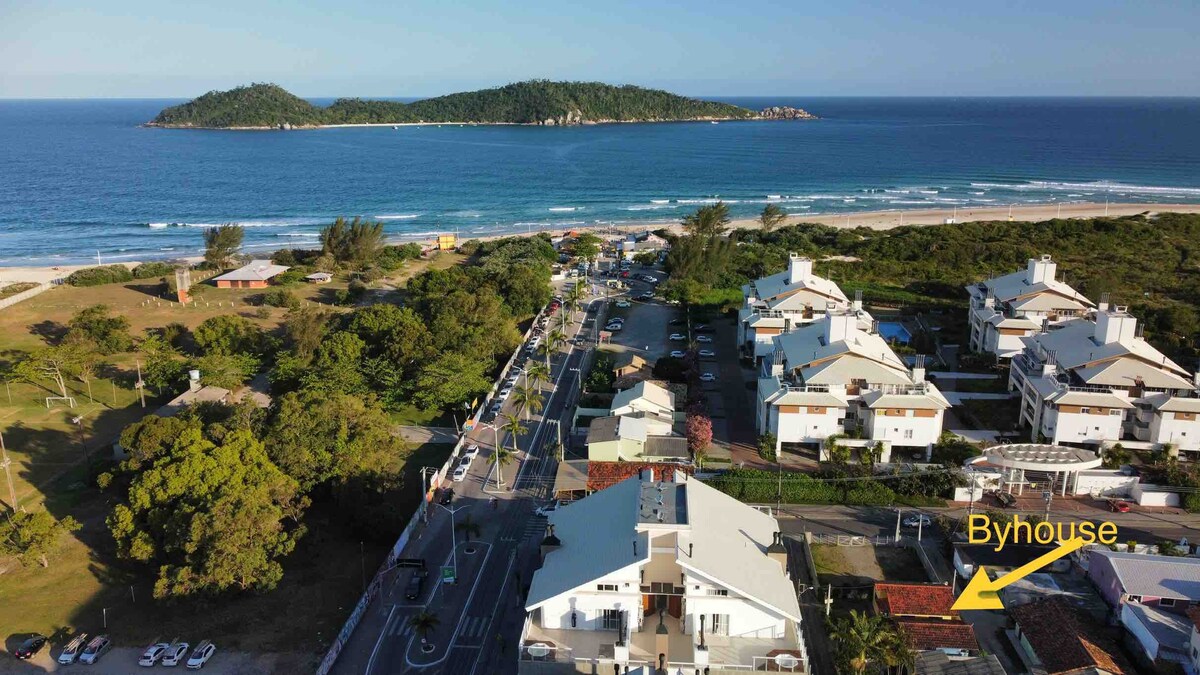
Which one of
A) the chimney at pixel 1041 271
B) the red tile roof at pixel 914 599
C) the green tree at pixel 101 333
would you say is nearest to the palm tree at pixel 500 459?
the red tile roof at pixel 914 599

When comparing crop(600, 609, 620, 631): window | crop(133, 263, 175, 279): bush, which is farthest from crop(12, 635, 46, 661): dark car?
crop(133, 263, 175, 279): bush

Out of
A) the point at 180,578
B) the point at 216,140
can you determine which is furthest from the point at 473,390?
the point at 216,140

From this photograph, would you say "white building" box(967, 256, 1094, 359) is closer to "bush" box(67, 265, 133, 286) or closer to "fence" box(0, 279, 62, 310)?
"bush" box(67, 265, 133, 286)

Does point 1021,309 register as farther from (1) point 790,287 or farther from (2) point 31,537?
(2) point 31,537

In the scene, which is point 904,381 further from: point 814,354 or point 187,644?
point 187,644

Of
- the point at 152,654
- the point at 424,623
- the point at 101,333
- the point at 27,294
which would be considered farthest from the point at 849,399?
the point at 27,294

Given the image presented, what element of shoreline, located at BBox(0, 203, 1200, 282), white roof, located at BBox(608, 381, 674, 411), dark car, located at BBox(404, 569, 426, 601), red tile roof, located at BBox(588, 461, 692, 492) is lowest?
dark car, located at BBox(404, 569, 426, 601)
